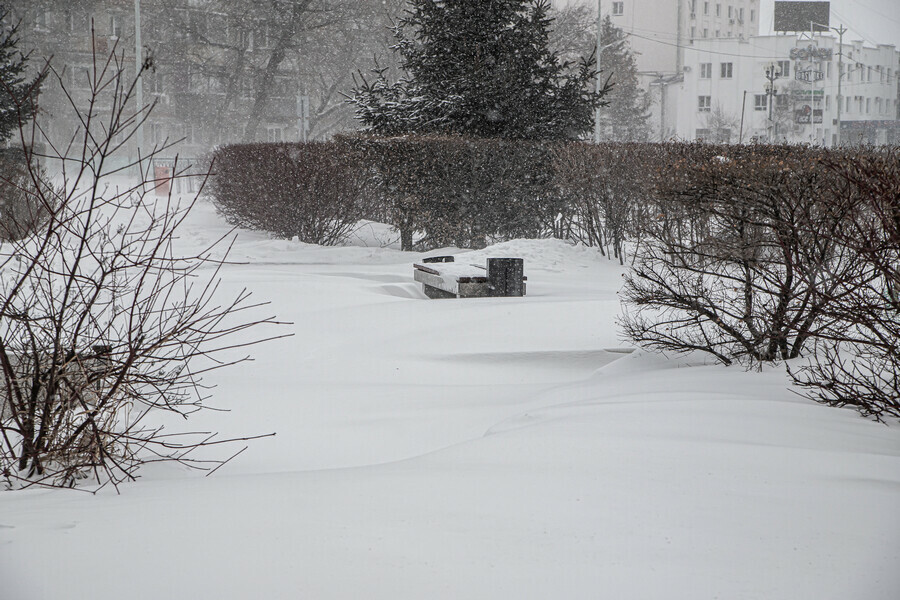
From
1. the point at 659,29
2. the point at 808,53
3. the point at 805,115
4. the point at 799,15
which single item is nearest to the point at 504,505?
the point at 805,115

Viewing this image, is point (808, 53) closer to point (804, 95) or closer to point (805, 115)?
point (804, 95)

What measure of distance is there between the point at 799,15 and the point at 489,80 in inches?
2689

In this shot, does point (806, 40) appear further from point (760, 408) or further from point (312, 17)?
point (760, 408)

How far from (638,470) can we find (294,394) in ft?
9.90

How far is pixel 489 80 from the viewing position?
15.2 meters

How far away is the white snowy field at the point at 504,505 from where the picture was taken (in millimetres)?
2330

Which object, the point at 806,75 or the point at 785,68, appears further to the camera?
the point at 785,68

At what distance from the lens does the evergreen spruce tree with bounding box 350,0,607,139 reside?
15.4 metres

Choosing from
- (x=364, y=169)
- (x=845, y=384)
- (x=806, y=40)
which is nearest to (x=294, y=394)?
(x=845, y=384)

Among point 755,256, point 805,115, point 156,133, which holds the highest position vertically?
point 805,115

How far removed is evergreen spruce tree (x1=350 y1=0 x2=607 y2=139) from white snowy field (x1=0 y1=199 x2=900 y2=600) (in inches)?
409

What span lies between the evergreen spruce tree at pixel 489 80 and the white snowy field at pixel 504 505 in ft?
34.1

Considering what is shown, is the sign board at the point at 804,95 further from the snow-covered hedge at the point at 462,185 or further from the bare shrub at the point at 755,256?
the bare shrub at the point at 755,256

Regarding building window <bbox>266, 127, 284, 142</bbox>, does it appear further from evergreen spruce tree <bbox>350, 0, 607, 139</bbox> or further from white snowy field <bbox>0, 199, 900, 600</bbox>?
white snowy field <bbox>0, 199, 900, 600</bbox>
